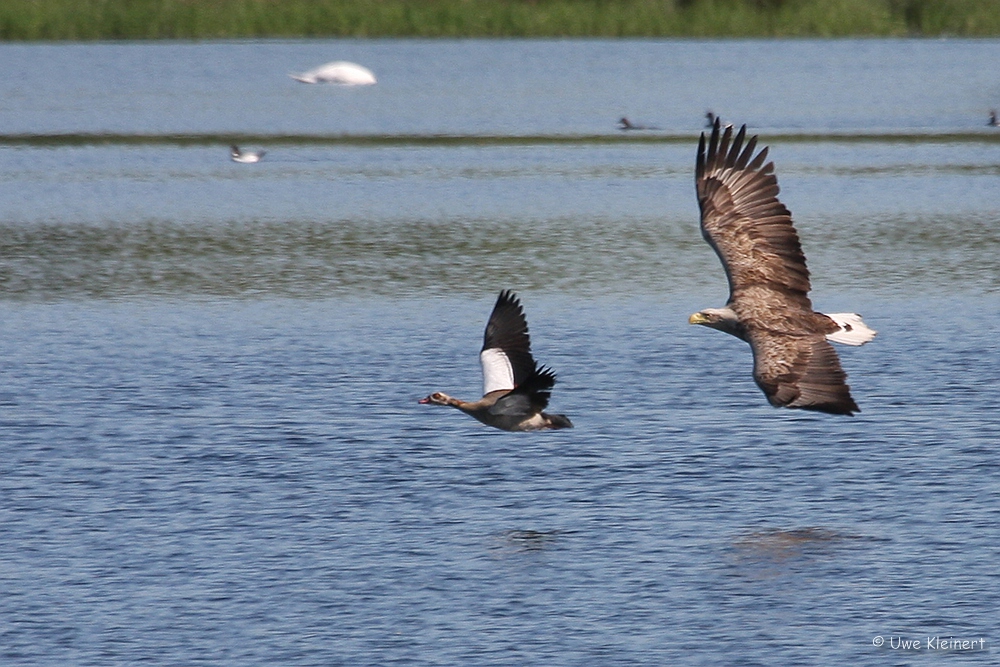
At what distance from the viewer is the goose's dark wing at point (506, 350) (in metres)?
14.9

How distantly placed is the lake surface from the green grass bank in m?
24.7

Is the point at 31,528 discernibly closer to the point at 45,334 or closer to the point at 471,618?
the point at 471,618

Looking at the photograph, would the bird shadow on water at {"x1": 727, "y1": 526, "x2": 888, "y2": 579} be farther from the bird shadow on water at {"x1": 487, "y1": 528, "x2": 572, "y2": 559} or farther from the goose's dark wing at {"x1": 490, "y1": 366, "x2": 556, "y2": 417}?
the goose's dark wing at {"x1": 490, "y1": 366, "x2": 556, "y2": 417}

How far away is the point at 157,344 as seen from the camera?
74.3 ft

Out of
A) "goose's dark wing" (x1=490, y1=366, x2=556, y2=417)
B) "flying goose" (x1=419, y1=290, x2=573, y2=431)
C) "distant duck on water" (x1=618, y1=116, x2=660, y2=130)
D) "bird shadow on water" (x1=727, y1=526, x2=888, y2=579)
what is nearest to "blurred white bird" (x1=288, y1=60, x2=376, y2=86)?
"distant duck on water" (x1=618, y1=116, x2=660, y2=130)

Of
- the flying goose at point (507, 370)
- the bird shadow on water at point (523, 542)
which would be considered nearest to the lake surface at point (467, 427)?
the bird shadow on water at point (523, 542)

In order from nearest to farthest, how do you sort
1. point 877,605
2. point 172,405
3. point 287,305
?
point 877,605 → point 172,405 → point 287,305

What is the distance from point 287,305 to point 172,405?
6.71 meters

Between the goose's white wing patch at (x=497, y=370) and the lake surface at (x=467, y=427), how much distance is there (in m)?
0.93

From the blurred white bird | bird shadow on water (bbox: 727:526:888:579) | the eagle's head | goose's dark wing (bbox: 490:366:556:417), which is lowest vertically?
the blurred white bird

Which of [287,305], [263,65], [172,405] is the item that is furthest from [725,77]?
[172,405]

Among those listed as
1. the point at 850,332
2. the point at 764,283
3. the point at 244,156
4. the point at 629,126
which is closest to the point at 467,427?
the point at 764,283

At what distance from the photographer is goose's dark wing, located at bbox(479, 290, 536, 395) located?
588 inches

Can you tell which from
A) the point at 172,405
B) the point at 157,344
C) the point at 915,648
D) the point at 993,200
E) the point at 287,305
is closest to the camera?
the point at 915,648
